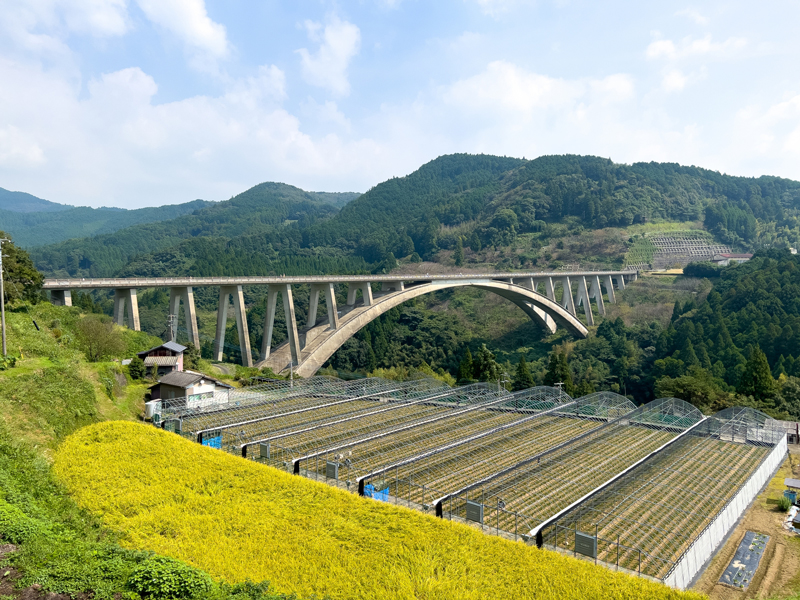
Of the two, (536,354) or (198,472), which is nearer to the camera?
(198,472)

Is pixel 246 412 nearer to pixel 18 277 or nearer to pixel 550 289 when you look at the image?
pixel 18 277

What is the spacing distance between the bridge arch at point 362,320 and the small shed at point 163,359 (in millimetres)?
12341

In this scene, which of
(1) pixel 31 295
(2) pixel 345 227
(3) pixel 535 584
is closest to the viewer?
(3) pixel 535 584

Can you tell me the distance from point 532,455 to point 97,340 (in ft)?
89.4

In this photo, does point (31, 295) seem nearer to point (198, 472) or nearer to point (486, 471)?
point (198, 472)

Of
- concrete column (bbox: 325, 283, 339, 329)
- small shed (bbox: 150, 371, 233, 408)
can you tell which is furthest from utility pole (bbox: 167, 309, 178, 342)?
concrete column (bbox: 325, 283, 339, 329)

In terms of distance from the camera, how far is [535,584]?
1242cm

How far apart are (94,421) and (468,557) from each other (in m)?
18.6

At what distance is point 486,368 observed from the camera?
48.5 meters

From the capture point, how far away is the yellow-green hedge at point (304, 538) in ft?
40.1

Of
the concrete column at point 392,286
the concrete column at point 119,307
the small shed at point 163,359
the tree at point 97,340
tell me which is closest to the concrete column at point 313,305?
the concrete column at point 392,286

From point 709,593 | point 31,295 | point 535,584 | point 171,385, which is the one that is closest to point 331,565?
point 535,584

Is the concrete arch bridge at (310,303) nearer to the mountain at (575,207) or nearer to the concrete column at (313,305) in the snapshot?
the concrete column at (313,305)

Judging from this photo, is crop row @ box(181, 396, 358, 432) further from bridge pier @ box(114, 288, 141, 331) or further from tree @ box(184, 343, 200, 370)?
bridge pier @ box(114, 288, 141, 331)
